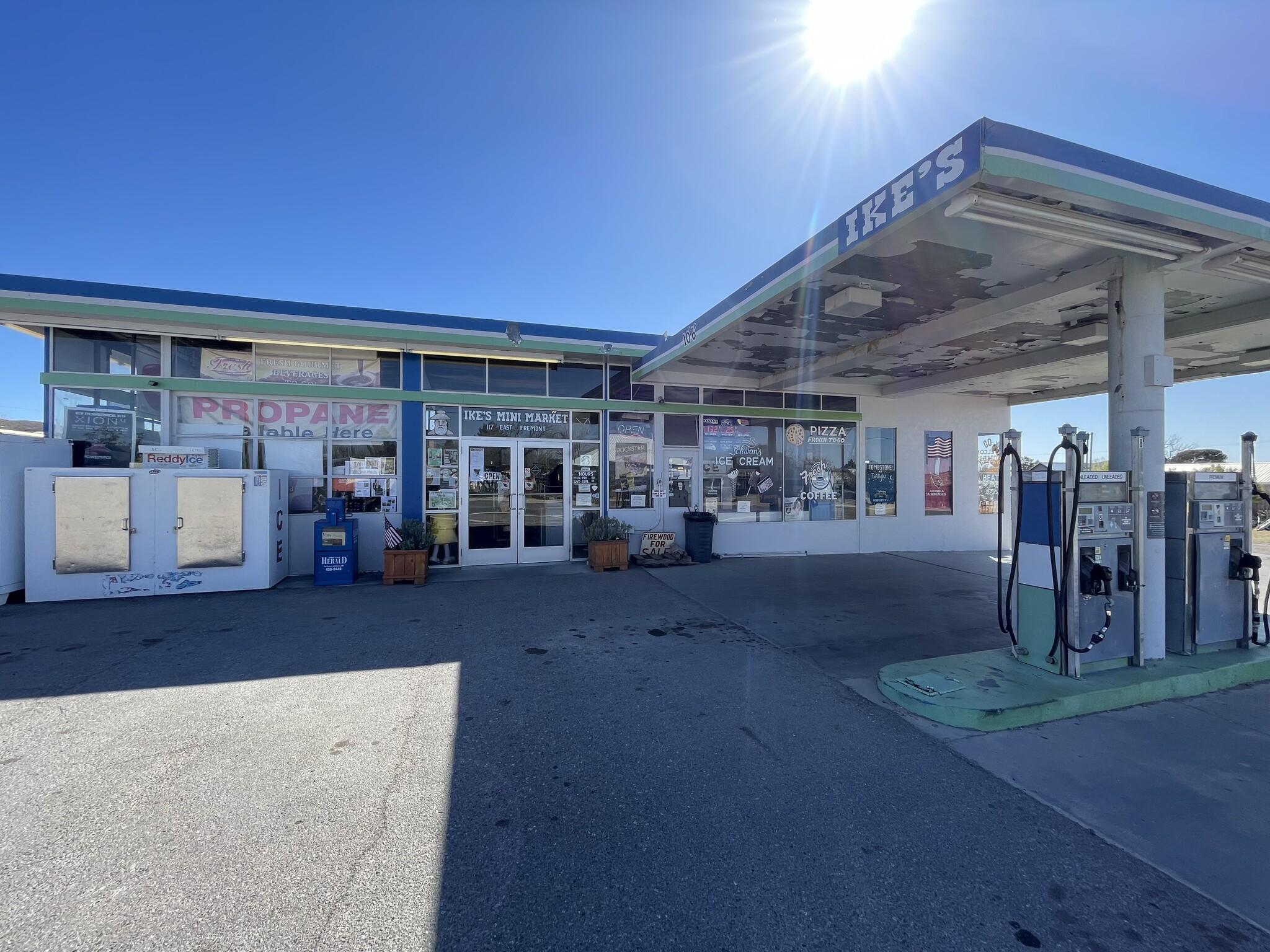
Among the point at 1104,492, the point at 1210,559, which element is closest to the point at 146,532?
the point at 1104,492

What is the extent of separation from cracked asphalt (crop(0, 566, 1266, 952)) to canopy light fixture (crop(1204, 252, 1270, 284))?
5.14m

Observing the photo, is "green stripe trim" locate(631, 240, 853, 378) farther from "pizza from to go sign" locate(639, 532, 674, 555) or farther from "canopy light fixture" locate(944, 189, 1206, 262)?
"pizza from to go sign" locate(639, 532, 674, 555)

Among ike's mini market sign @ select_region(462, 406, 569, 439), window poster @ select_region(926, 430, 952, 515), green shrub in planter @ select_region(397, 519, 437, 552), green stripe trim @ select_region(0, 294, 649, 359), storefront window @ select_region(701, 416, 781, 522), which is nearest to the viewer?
green stripe trim @ select_region(0, 294, 649, 359)

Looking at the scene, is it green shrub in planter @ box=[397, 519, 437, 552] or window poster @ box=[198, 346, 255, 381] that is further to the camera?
window poster @ box=[198, 346, 255, 381]

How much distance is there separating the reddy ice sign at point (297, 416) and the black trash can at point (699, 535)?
6.09 m

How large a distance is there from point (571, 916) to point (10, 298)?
12.0 meters

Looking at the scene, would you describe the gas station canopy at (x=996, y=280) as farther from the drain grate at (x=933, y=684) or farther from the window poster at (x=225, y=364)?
the window poster at (x=225, y=364)

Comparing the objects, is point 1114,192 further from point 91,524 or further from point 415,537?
point 91,524

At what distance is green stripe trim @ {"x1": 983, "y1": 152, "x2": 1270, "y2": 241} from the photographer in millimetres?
3873

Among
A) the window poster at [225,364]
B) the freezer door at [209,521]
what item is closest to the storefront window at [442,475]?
the freezer door at [209,521]

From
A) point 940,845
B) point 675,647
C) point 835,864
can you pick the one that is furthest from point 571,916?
point 675,647

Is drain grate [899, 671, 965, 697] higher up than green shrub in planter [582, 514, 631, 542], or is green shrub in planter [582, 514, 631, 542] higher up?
green shrub in planter [582, 514, 631, 542]

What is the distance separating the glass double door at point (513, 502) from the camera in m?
11.1

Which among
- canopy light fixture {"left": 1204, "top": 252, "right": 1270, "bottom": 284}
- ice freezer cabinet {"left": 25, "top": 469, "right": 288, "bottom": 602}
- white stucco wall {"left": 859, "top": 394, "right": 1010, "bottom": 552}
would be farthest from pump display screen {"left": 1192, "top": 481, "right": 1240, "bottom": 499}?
ice freezer cabinet {"left": 25, "top": 469, "right": 288, "bottom": 602}
